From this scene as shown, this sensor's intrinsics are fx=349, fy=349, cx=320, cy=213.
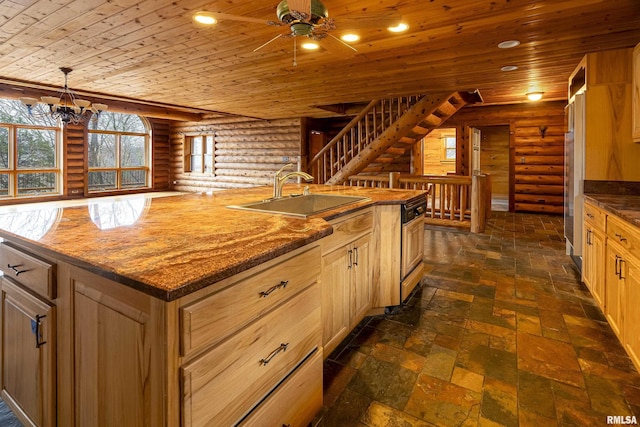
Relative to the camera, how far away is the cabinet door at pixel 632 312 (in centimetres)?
191

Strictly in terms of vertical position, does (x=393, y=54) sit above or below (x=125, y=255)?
above

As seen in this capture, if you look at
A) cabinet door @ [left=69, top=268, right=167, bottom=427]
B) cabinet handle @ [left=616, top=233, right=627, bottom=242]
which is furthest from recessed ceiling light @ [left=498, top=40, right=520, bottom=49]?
cabinet door @ [left=69, top=268, right=167, bottom=427]

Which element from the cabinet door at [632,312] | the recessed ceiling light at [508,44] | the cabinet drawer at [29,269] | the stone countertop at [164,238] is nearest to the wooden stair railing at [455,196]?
the recessed ceiling light at [508,44]

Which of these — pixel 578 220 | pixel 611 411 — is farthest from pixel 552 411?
pixel 578 220

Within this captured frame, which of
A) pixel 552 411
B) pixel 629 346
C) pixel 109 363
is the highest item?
pixel 109 363

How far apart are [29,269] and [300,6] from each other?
1.93 m

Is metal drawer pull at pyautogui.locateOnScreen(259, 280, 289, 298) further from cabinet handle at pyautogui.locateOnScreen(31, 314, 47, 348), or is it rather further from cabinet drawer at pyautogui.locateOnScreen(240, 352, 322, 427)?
cabinet handle at pyautogui.locateOnScreen(31, 314, 47, 348)

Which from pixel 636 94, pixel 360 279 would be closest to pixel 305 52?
pixel 360 279

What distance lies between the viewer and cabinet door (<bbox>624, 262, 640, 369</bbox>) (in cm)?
191

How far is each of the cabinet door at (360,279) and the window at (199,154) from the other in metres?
9.39

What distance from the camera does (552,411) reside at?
1.75 meters

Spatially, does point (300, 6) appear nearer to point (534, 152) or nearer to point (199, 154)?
point (534, 152)

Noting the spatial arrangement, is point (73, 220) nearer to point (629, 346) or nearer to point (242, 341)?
point (242, 341)

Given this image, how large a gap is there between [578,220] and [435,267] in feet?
5.29
